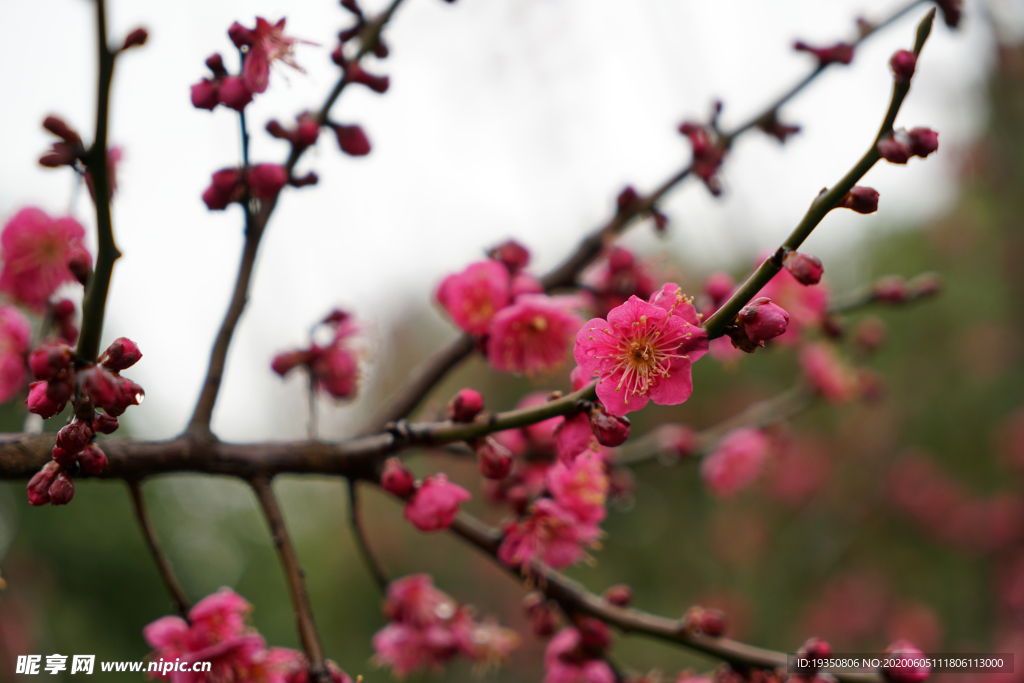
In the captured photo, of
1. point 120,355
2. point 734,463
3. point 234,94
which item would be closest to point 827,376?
point 734,463

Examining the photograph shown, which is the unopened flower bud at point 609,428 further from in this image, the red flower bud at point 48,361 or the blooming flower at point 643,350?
the red flower bud at point 48,361

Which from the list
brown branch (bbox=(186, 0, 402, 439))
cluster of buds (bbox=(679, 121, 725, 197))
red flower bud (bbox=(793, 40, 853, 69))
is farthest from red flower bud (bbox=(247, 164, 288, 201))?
red flower bud (bbox=(793, 40, 853, 69))

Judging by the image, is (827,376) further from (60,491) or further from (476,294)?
(60,491)

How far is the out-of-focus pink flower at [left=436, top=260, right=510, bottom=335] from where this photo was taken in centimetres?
155

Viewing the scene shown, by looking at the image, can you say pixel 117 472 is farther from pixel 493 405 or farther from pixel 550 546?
pixel 493 405

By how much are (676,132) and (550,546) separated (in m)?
1.24

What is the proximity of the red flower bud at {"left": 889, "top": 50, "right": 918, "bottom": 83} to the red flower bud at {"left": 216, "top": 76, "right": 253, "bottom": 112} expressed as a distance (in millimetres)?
1066

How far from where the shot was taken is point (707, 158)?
1721mm

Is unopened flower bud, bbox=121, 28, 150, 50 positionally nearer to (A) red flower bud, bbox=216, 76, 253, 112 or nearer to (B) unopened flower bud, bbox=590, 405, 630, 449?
(A) red flower bud, bbox=216, 76, 253, 112

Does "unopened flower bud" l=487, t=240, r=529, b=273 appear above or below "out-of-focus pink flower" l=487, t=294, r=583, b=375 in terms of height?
above

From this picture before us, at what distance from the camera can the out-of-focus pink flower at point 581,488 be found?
54.9 inches

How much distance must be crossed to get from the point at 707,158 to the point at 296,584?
1448 mm

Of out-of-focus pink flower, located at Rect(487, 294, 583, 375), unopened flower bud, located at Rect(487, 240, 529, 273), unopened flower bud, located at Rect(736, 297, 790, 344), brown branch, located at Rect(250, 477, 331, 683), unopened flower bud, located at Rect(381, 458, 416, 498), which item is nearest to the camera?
unopened flower bud, located at Rect(736, 297, 790, 344)

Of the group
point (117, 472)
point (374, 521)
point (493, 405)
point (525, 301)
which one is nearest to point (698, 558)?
point (493, 405)
